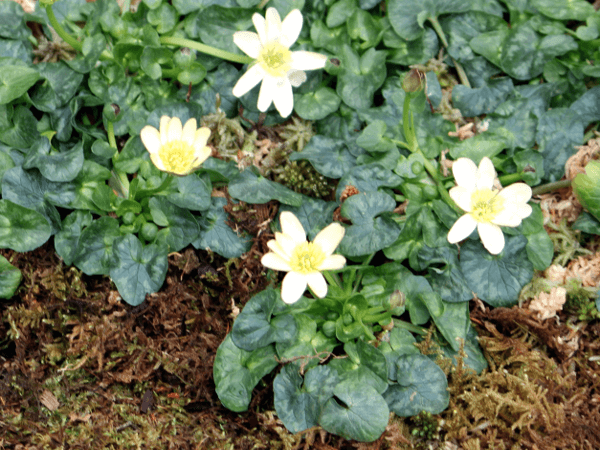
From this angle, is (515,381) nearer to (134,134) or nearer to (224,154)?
(224,154)

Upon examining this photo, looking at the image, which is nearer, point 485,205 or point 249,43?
point 485,205

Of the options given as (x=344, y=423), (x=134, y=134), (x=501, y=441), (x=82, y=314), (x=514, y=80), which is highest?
(x=134, y=134)

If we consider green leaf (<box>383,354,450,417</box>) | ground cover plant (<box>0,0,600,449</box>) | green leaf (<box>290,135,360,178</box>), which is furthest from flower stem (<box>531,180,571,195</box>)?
green leaf (<box>383,354,450,417</box>)

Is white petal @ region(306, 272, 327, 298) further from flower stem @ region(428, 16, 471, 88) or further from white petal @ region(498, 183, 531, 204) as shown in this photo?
flower stem @ region(428, 16, 471, 88)

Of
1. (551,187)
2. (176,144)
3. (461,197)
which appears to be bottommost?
(551,187)

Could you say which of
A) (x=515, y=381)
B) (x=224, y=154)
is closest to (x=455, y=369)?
(x=515, y=381)

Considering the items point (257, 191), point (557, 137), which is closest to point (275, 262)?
point (257, 191)

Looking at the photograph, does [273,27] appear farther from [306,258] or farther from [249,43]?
[306,258]
